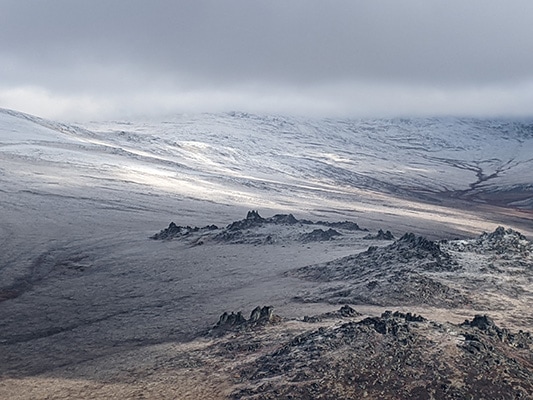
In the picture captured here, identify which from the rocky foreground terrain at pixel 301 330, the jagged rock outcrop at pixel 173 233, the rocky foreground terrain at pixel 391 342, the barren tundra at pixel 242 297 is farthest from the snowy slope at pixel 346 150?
the rocky foreground terrain at pixel 391 342

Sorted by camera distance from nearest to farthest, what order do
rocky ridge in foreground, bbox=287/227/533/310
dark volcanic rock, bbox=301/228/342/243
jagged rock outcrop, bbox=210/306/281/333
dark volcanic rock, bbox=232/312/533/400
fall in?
dark volcanic rock, bbox=232/312/533/400
jagged rock outcrop, bbox=210/306/281/333
rocky ridge in foreground, bbox=287/227/533/310
dark volcanic rock, bbox=301/228/342/243

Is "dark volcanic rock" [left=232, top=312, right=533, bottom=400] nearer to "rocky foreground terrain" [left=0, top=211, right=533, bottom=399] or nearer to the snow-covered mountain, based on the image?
"rocky foreground terrain" [left=0, top=211, right=533, bottom=399]

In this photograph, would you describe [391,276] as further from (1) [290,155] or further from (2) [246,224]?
(1) [290,155]

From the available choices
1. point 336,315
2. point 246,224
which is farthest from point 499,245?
point 246,224

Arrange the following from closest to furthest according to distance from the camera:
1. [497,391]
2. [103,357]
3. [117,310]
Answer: [497,391] → [103,357] → [117,310]

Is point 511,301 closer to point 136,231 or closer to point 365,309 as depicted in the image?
point 365,309

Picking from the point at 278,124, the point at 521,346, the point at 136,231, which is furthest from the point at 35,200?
the point at 278,124

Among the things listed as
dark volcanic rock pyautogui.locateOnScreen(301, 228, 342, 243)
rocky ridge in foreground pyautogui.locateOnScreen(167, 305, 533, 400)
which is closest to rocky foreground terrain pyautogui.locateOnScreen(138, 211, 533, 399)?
rocky ridge in foreground pyautogui.locateOnScreen(167, 305, 533, 400)

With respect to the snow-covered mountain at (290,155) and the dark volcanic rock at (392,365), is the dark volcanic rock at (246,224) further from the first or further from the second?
the dark volcanic rock at (392,365)
